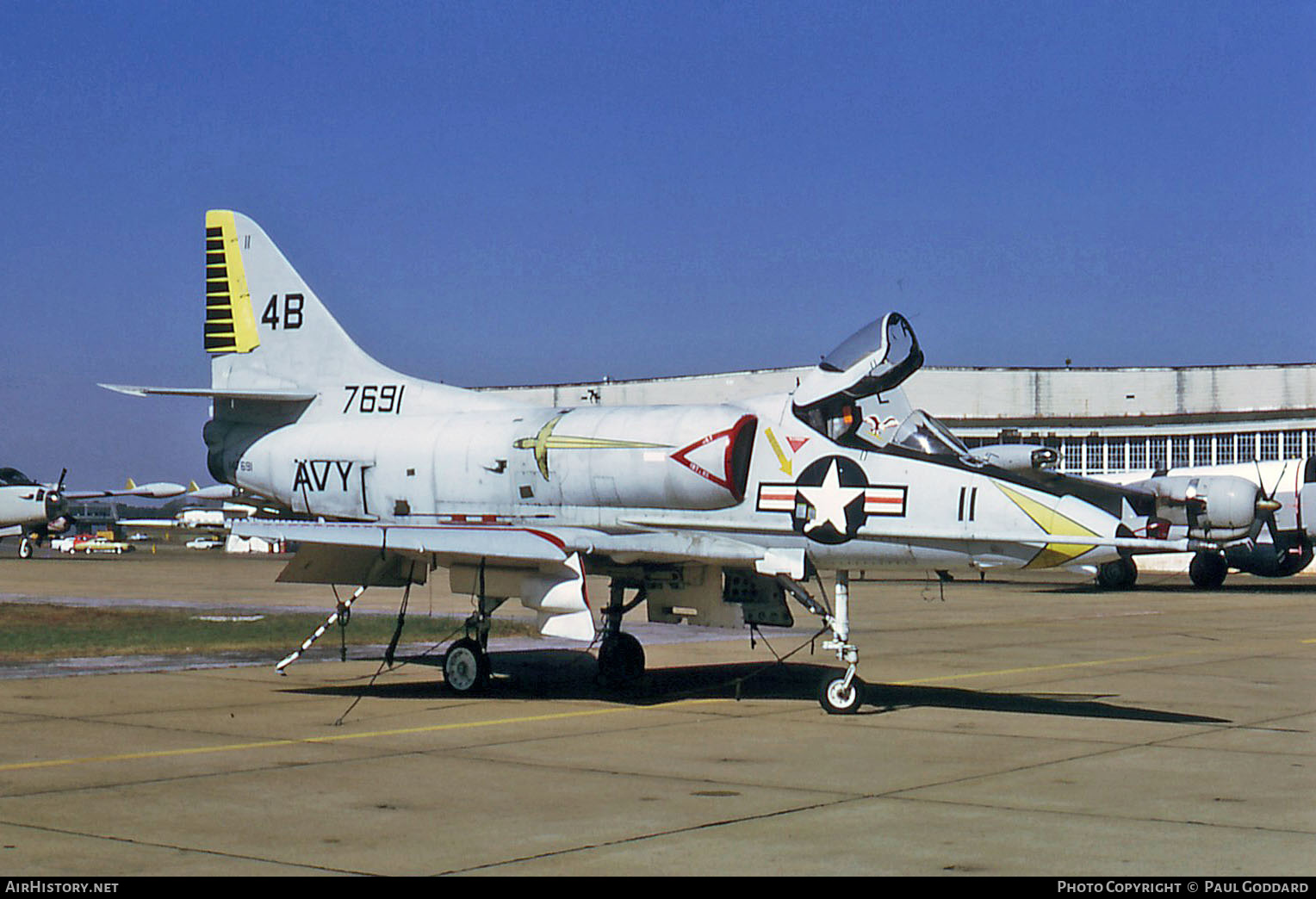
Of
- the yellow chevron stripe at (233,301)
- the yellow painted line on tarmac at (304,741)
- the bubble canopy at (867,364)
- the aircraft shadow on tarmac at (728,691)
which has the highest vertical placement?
the yellow chevron stripe at (233,301)

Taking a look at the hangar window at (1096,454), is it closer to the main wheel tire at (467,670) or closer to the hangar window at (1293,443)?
the hangar window at (1293,443)

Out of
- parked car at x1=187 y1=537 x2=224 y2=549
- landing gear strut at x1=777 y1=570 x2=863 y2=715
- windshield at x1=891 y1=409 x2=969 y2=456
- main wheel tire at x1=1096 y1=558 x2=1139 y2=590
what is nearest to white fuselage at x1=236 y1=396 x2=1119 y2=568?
windshield at x1=891 y1=409 x2=969 y2=456

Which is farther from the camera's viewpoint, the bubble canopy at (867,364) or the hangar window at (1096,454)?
the hangar window at (1096,454)

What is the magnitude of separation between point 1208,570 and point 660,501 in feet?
106

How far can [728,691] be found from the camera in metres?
15.0

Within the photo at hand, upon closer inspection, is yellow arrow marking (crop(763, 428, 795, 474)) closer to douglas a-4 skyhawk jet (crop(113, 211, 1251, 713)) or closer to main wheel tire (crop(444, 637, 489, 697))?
douglas a-4 skyhawk jet (crop(113, 211, 1251, 713))

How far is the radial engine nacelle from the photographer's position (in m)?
36.2

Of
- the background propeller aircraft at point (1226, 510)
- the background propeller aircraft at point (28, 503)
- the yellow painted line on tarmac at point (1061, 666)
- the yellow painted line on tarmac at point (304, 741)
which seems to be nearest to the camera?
the yellow painted line on tarmac at point (304, 741)

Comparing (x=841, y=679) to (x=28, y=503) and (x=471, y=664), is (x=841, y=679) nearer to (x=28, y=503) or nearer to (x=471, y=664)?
(x=471, y=664)

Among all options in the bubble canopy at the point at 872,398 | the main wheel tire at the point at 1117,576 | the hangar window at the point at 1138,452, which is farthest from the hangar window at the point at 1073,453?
the bubble canopy at the point at 872,398

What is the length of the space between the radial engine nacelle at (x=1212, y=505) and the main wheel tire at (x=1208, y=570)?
389cm

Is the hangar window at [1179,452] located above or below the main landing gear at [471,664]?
above

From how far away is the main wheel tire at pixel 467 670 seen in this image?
1427 cm

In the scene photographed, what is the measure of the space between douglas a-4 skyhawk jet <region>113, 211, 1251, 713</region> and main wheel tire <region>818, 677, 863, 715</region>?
2cm
